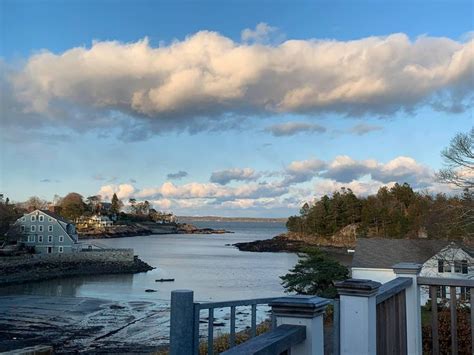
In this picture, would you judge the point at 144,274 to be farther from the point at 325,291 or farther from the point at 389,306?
the point at 389,306

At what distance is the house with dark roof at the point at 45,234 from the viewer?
6009cm

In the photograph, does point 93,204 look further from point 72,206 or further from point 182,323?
point 182,323

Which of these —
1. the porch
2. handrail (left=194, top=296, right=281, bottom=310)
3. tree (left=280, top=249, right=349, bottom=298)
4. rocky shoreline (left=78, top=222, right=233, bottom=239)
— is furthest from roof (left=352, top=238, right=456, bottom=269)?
rocky shoreline (left=78, top=222, right=233, bottom=239)

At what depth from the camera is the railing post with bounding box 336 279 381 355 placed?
3.45 metres

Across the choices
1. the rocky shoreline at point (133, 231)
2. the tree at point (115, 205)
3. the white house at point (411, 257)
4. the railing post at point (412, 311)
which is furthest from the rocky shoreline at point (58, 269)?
the tree at point (115, 205)

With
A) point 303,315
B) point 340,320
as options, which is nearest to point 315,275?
point 340,320

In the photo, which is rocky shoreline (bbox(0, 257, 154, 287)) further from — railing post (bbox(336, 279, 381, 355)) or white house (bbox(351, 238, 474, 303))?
railing post (bbox(336, 279, 381, 355))

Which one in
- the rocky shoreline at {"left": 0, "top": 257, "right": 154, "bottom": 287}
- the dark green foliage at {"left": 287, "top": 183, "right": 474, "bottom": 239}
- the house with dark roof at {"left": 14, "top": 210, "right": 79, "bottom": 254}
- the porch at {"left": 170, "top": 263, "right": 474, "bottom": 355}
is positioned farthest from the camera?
the dark green foliage at {"left": 287, "top": 183, "right": 474, "bottom": 239}

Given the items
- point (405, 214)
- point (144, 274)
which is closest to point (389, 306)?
point (144, 274)

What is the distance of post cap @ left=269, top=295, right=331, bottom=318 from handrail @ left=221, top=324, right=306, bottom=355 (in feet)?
0.21

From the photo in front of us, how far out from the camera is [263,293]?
35219mm

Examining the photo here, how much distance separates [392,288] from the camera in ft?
14.0

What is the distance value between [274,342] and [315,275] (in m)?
21.7

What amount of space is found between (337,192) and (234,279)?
64428 mm
